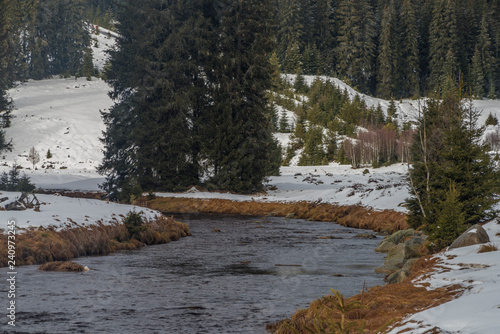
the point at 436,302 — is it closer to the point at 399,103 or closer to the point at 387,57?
the point at 399,103

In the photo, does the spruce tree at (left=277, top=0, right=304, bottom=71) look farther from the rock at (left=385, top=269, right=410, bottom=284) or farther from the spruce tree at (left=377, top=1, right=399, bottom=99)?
the rock at (left=385, top=269, right=410, bottom=284)

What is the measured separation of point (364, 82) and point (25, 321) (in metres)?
143

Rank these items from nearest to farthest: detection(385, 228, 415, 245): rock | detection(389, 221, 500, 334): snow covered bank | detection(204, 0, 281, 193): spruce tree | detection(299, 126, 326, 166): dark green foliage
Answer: detection(389, 221, 500, 334): snow covered bank → detection(385, 228, 415, 245): rock → detection(204, 0, 281, 193): spruce tree → detection(299, 126, 326, 166): dark green foliage

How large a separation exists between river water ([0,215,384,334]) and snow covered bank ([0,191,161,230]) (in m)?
2.02

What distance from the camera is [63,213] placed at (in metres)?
18.7

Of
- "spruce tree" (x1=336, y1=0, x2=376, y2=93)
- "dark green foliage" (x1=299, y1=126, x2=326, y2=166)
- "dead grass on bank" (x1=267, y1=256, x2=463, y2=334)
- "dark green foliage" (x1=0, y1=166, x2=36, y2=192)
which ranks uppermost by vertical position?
"spruce tree" (x1=336, y1=0, x2=376, y2=93)

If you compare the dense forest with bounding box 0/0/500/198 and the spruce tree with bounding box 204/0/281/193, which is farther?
the spruce tree with bounding box 204/0/281/193

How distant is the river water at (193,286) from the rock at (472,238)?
2.14m

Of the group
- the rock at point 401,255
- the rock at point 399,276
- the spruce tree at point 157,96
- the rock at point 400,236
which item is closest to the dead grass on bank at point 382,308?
the rock at point 399,276

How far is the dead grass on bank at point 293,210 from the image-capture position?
27.6 meters

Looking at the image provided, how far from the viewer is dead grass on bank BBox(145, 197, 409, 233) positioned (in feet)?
90.5

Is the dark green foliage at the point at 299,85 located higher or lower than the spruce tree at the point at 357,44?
lower

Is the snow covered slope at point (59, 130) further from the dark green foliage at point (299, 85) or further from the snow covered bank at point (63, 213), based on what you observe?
the dark green foliage at point (299, 85)

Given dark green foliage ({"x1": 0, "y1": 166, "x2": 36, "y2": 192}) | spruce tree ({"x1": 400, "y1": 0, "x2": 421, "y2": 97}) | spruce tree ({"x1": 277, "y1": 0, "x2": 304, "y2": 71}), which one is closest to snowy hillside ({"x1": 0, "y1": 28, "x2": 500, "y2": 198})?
dark green foliage ({"x1": 0, "y1": 166, "x2": 36, "y2": 192})
